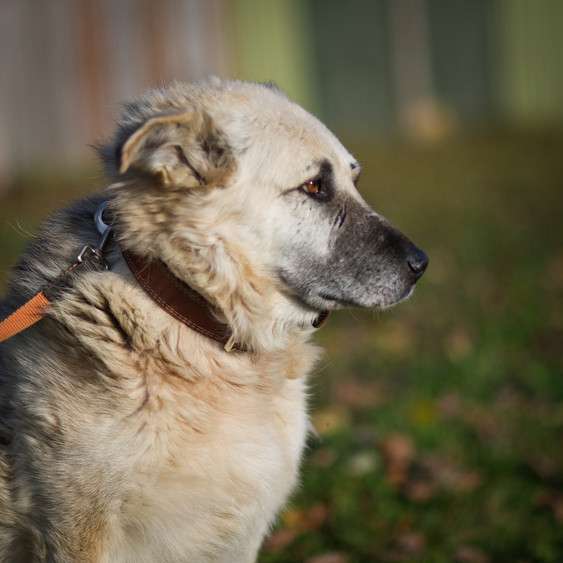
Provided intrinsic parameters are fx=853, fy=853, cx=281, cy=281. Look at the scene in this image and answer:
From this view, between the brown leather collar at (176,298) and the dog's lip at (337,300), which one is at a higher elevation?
the brown leather collar at (176,298)

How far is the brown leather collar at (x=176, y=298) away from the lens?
2.74 meters

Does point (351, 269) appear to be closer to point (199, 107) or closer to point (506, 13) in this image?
point (199, 107)

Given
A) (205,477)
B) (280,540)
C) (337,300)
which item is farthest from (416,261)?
(280,540)

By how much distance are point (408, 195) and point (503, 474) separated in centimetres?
698

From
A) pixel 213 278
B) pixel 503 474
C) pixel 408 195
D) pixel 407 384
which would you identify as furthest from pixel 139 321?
pixel 408 195

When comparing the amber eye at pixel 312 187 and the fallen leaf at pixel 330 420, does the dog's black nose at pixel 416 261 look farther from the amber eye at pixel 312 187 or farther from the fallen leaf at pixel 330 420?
the fallen leaf at pixel 330 420

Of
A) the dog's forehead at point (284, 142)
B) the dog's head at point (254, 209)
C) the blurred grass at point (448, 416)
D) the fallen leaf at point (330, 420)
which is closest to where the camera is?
the dog's head at point (254, 209)

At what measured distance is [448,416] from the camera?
15.7 feet

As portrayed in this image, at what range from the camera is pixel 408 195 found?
10836 mm

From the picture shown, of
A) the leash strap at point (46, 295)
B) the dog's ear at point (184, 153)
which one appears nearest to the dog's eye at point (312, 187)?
the dog's ear at point (184, 153)

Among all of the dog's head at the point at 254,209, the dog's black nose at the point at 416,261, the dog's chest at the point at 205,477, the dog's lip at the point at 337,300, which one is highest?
the dog's head at the point at 254,209

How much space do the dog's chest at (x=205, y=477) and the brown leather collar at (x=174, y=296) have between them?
0.73ft

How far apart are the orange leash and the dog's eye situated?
37.5 inches

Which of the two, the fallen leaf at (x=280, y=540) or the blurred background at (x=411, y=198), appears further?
the blurred background at (x=411, y=198)
